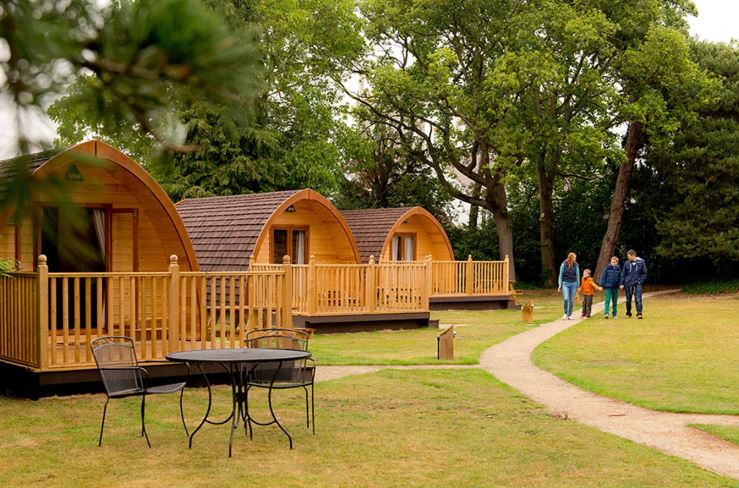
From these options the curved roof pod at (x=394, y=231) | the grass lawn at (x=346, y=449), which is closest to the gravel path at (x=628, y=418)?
the grass lawn at (x=346, y=449)

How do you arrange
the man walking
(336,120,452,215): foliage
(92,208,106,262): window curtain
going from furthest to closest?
(336,120,452,215): foliage
the man walking
(92,208,106,262): window curtain

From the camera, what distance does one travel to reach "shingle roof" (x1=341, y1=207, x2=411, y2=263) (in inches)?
1201

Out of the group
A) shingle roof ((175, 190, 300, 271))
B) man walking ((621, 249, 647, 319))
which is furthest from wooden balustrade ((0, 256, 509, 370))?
man walking ((621, 249, 647, 319))

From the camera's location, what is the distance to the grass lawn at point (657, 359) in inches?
478

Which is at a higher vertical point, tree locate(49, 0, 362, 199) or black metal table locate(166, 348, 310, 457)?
tree locate(49, 0, 362, 199)

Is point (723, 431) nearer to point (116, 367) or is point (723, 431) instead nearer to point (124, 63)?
point (116, 367)

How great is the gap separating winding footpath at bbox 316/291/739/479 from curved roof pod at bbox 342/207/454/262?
1454 cm

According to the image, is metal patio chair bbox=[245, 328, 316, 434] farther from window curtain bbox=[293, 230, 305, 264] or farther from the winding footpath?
window curtain bbox=[293, 230, 305, 264]

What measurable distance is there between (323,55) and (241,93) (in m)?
38.4

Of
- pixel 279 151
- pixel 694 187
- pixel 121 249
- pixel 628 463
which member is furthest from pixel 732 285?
pixel 628 463

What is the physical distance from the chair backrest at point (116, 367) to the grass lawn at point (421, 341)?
561 cm

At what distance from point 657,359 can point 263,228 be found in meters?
10.7

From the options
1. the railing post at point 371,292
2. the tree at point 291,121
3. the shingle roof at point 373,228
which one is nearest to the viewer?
the railing post at point 371,292

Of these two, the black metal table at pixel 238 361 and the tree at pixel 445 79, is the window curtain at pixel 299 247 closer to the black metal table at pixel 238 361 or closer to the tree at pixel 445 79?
the tree at pixel 445 79
